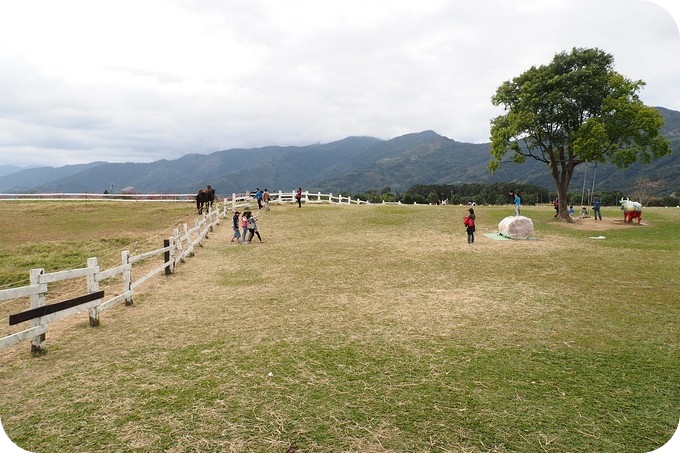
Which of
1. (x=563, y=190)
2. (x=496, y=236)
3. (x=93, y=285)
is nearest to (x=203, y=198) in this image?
(x=496, y=236)

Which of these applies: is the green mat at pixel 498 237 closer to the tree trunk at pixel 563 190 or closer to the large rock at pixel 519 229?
the large rock at pixel 519 229

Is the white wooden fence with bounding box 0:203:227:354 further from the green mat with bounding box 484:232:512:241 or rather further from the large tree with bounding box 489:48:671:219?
the large tree with bounding box 489:48:671:219

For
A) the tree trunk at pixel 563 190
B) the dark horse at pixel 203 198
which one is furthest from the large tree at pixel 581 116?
the dark horse at pixel 203 198

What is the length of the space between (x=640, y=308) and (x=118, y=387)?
11.8 m

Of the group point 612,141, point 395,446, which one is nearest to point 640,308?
point 395,446

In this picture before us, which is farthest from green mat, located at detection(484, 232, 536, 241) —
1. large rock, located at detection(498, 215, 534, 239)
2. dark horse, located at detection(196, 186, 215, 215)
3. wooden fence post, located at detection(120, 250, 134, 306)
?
dark horse, located at detection(196, 186, 215, 215)

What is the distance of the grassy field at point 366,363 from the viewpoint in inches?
196

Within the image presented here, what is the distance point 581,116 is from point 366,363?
99.6 ft

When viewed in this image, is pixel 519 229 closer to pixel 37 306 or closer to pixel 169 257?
pixel 169 257

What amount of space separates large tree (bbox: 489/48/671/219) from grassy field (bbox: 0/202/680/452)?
1468cm

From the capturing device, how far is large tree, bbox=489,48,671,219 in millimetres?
26922

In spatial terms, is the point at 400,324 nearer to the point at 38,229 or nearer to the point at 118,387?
the point at 118,387

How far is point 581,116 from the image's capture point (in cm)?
2955

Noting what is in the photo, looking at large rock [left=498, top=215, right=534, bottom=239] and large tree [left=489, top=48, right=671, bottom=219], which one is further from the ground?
large tree [left=489, top=48, right=671, bottom=219]
